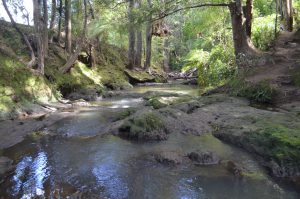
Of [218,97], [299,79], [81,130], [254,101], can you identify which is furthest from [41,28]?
[299,79]

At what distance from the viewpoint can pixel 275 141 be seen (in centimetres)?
535

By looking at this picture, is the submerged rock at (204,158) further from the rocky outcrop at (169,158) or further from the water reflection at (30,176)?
the water reflection at (30,176)

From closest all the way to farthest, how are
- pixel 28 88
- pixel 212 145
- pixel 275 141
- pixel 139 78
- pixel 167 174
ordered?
pixel 167 174
pixel 275 141
pixel 212 145
pixel 28 88
pixel 139 78

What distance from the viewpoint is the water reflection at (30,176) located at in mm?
4309

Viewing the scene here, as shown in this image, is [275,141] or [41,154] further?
[41,154]

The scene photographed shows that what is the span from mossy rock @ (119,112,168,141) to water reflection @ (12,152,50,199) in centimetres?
184

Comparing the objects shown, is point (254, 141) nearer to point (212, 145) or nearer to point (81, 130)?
point (212, 145)

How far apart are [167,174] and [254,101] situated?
5.63 metres


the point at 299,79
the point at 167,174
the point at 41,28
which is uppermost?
the point at 41,28

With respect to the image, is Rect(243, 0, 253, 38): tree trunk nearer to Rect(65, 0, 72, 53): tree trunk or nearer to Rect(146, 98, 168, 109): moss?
Rect(146, 98, 168, 109): moss

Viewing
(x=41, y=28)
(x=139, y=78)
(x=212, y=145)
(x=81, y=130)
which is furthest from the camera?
(x=139, y=78)

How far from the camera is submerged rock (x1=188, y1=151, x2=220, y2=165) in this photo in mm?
5344

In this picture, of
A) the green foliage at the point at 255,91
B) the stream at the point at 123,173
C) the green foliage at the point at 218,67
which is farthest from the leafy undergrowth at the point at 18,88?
the green foliage at the point at 218,67

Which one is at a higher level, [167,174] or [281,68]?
[281,68]
